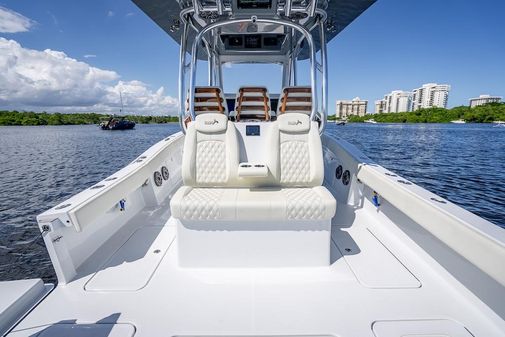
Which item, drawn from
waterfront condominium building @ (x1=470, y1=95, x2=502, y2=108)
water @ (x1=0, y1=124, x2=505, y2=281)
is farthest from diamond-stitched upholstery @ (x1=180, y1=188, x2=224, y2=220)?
waterfront condominium building @ (x1=470, y1=95, x2=502, y2=108)

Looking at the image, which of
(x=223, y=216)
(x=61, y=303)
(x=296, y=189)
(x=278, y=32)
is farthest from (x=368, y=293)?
(x=278, y=32)

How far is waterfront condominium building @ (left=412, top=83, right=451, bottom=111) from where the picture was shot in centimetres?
8769

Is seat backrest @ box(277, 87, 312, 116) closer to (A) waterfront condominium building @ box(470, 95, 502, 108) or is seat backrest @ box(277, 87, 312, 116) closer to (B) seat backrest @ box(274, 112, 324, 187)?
(B) seat backrest @ box(274, 112, 324, 187)

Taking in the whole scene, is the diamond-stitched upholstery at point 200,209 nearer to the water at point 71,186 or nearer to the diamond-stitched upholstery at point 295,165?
the diamond-stitched upholstery at point 295,165

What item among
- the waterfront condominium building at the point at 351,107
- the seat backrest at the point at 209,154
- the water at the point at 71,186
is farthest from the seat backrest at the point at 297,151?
the waterfront condominium building at the point at 351,107

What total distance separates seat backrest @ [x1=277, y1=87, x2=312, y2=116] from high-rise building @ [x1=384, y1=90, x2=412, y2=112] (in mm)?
95389

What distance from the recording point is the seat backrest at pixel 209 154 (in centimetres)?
220

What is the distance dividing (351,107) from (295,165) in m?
96.5

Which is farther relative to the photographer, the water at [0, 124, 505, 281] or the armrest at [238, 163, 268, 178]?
the water at [0, 124, 505, 281]

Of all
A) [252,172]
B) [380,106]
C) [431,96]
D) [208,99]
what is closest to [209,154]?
[252,172]

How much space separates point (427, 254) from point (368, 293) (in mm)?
683

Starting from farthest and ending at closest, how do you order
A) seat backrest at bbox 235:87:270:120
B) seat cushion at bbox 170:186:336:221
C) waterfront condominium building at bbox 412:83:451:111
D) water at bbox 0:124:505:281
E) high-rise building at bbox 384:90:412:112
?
waterfront condominium building at bbox 412:83:451:111
high-rise building at bbox 384:90:412:112
seat backrest at bbox 235:87:270:120
water at bbox 0:124:505:281
seat cushion at bbox 170:186:336:221

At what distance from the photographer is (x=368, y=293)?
1.56m

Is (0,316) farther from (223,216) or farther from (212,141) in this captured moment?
(212,141)
